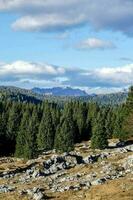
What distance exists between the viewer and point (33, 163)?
97.3m

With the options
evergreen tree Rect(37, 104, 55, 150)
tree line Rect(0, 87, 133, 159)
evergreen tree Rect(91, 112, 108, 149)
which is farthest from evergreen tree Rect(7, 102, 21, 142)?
evergreen tree Rect(91, 112, 108, 149)

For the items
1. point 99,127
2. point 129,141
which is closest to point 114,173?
point 99,127

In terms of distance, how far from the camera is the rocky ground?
57416mm

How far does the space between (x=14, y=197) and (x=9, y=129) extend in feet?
309

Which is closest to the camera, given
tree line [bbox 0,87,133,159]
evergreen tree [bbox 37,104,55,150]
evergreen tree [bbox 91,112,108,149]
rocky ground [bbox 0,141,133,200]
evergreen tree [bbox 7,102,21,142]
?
rocky ground [bbox 0,141,133,200]

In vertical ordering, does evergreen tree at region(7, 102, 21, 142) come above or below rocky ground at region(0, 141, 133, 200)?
above

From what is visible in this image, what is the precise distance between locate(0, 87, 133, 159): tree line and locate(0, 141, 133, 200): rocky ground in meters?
23.1

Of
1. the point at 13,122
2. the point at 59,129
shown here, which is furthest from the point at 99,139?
the point at 13,122

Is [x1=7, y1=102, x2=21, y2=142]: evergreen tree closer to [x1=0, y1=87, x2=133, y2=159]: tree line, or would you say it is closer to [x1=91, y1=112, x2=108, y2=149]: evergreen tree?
[x1=0, y1=87, x2=133, y2=159]: tree line

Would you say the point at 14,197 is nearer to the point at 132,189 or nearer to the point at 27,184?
the point at 27,184

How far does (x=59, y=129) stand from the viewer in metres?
133

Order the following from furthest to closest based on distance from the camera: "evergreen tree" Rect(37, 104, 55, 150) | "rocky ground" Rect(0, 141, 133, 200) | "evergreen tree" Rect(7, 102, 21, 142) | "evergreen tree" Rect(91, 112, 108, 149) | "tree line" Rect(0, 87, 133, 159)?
"evergreen tree" Rect(7, 102, 21, 142), "evergreen tree" Rect(37, 104, 55, 150), "tree line" Rect(0, 87, 133, 159), "evergreen tree" Rect(91, 112, 108, 149), "rocky ground" Rect(0, 141, 133, 200)

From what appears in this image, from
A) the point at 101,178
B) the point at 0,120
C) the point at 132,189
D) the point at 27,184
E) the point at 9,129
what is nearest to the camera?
→ the point at 132,189

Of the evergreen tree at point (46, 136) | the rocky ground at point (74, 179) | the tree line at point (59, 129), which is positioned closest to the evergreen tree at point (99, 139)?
the tree line at point (59, 129)
